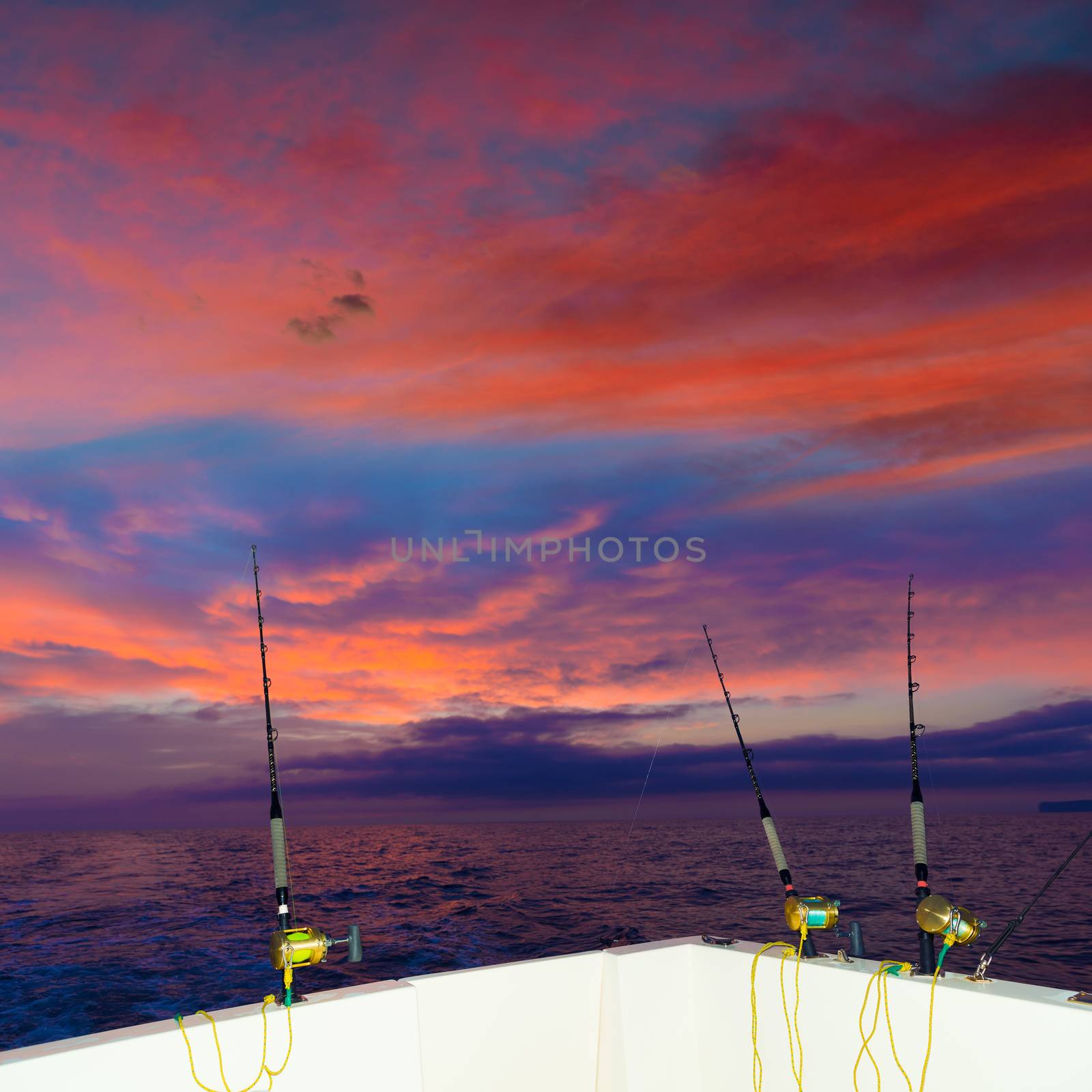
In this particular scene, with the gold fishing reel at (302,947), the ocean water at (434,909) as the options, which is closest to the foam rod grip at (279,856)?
the gold fishing reel at (302,947)

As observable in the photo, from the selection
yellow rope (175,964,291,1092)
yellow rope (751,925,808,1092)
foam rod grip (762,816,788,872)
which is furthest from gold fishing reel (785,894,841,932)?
yellow rope (175,964,291,1092)

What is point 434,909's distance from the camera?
47.9 feet

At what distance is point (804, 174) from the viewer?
22.3 ft

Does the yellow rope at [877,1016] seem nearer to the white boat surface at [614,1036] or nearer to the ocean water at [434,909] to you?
the white boat surface at [614,1036]

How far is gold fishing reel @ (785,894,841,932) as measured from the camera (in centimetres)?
233

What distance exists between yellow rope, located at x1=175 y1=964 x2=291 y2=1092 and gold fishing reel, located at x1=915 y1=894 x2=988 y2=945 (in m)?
1.41

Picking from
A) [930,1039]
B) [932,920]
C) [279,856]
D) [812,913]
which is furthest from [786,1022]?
[279,856]

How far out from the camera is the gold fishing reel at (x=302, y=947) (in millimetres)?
2062

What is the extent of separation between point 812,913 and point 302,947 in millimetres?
1261

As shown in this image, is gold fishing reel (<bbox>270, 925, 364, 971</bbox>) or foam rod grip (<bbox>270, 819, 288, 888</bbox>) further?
foam rod grip (<bbox>270, 819, 288, 888</bbox>)

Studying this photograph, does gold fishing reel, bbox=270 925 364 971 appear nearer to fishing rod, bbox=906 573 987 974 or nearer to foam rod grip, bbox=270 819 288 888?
foam rod grip, bbox=270 819 288 888

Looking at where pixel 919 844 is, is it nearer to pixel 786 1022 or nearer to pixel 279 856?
pixel 786 1022

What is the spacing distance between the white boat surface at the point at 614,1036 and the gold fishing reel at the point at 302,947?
0.09 metres

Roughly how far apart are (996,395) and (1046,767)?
367 inches
